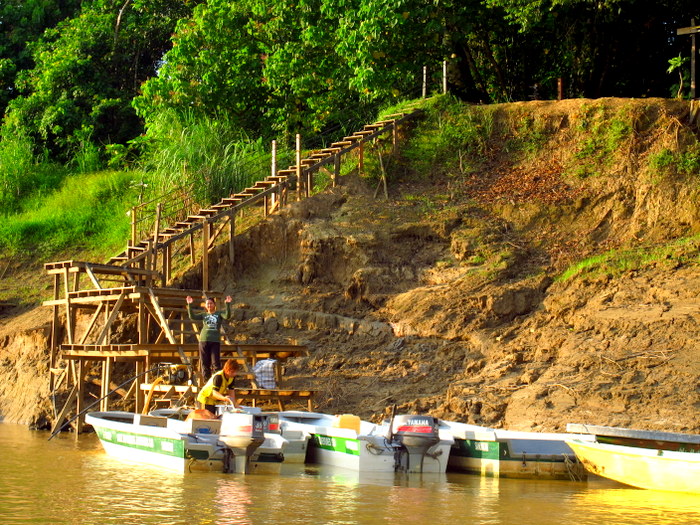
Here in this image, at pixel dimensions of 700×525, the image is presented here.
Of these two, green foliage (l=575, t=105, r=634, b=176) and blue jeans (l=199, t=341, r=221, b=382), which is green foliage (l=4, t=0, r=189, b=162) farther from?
blue jeans (l=199, t=341, r=221, b=382)

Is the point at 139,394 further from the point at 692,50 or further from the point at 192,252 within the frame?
the point at 692,50

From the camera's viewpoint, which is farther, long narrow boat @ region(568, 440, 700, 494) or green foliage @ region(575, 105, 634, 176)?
green foliage @ region(575, 105, 634, 176)

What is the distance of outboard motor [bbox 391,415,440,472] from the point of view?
52.7 ft

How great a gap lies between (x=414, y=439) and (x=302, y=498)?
267 centimetres

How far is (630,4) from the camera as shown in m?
31.0

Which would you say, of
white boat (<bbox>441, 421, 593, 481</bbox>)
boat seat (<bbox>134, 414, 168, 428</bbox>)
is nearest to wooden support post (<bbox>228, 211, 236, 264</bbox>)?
boat seat (<bbox>134, 414, 168, 428</bbox>)

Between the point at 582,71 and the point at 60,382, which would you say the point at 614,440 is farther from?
the point at 582,71

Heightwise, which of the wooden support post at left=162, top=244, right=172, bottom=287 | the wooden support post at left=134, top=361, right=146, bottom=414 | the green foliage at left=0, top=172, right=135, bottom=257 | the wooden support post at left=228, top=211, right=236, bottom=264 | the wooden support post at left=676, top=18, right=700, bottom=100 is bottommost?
the wooden support post at left=134, top=361, right=146, bottom=414

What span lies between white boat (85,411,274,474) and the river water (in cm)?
23

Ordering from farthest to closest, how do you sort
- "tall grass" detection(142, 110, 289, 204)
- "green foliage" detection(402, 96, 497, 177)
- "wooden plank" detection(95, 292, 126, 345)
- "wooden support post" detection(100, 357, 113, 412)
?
"tall grass" detection(142, 110, 289, 204), "green foliage" detection(402, 96, 497, 177), "wooden support post" detection(100, 357, 113, 412), "wooden plank" detection(95, 292, 126, 345)

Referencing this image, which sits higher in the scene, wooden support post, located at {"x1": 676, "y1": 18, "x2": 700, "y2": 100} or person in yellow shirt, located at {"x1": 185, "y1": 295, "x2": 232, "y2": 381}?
wooden support post, located at {"x1": 676, "y1": 18, "x2": 700, "y2": 100}

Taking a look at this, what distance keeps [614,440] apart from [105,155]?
27.3 meters

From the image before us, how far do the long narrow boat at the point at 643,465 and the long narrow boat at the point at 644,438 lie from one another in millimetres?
314

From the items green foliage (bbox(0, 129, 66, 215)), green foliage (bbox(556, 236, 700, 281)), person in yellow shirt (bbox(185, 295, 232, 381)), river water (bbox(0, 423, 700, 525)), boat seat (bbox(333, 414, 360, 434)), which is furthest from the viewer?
green foliage (bbox(0, 129, 66, 215))
